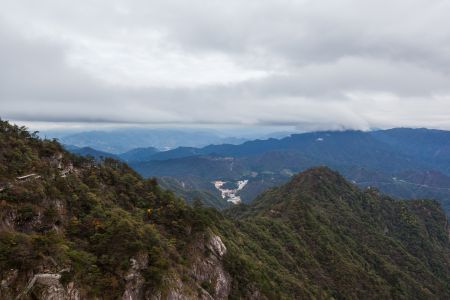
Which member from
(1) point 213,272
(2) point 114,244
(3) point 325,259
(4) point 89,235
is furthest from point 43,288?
(3) point 325,259

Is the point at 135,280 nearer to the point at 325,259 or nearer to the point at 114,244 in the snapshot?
the point at 114,244

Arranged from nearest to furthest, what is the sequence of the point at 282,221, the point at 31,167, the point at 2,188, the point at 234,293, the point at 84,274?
the point at 84,274 → the point at 2,188 → the point at 31,167 → the point at 234,293 → the point at 282,221

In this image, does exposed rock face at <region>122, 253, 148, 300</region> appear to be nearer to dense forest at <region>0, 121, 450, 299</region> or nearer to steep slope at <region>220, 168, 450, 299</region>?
dense forest at <region>0, 121, 450, 299</region>

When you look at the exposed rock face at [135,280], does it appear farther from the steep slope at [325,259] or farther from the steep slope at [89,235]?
the steep slope at [325,259]

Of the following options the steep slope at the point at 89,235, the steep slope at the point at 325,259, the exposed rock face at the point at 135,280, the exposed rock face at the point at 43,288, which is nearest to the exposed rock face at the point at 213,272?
the steep slope at the point at 89,235

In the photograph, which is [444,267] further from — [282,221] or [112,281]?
[112,281]

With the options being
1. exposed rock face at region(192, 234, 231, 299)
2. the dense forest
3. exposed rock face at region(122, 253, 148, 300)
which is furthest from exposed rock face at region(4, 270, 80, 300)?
exposed rock face at region(192, 234, 231, 299)

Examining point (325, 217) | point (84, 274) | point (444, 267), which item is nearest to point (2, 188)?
point (84, 274)

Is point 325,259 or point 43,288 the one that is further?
point 325,259

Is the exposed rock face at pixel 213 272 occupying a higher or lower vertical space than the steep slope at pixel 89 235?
lower

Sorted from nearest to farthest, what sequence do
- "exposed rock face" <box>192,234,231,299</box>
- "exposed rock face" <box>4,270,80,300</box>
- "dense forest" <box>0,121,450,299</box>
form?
"exposed rock face" <box>4,270,80,300</box>, "dense forest" <box>0,121,450,299</box>, "exposed rock face" <box>192,234,231,299</box>

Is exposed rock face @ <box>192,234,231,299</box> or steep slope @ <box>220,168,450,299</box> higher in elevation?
exposed rock face @ <box>192,234,231,299</box>
